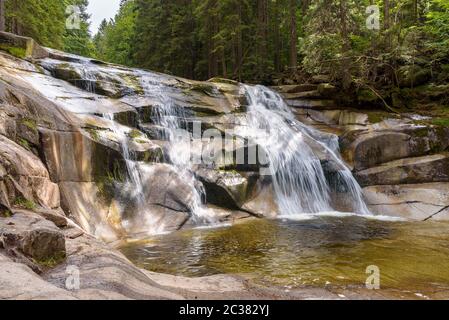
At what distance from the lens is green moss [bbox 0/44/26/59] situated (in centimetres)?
1400

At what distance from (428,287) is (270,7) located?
1045 inches

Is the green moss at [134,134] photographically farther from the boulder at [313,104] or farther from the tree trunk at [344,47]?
the tree trunk at [344,47]

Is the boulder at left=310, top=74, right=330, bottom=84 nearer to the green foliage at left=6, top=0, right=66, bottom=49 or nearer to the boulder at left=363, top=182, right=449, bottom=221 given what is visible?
the boulder at left=363, top=182, right=449, bottom=221

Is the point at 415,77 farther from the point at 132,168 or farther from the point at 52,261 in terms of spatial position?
the point at 52,261

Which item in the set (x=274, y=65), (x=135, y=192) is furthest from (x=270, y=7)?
(x=135, y=192)

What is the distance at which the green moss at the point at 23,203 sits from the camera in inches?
232

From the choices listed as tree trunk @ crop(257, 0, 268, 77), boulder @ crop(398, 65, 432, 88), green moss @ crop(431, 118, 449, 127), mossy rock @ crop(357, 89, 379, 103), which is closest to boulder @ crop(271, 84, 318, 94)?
mossy rock @ crop(357, 89, 379, 103)

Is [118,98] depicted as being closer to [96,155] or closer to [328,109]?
[96,155]

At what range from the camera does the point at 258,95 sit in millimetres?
17547

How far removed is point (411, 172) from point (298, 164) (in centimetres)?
377

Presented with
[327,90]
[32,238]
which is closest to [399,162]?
[327,90]

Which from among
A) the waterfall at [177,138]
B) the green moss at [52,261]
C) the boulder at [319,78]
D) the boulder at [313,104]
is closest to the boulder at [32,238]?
the green moss at [52,261]

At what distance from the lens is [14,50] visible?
14328 mm

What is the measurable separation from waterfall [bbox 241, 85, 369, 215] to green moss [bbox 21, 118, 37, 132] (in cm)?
726
